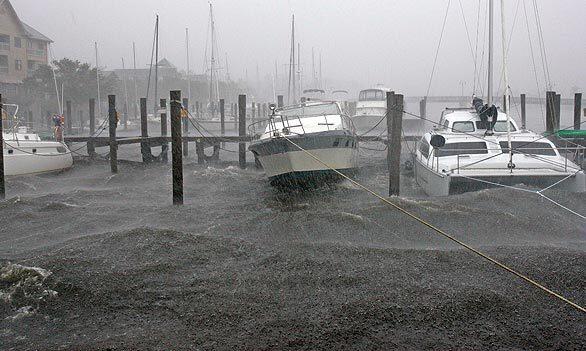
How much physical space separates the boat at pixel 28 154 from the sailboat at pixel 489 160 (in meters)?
12.7

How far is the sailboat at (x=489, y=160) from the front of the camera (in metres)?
13.1

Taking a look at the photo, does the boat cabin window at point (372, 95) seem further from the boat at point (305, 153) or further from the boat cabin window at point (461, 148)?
the boat cabin window at point (461, 148)

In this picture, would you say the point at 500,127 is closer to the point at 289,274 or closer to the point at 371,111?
the point at 289,274

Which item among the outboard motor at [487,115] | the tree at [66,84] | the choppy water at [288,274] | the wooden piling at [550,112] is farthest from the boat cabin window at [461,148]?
the tree at [66,84]

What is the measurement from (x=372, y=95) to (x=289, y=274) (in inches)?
1526

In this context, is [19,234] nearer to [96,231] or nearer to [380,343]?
[96,231]

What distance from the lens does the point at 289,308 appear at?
703 centimetres

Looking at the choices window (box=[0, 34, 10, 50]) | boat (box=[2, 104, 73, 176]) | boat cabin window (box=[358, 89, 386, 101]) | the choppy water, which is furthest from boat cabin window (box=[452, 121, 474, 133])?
window (box=[0, 34, 10, 50])

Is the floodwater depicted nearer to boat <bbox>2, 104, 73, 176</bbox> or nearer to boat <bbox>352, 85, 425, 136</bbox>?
boat <bbox>2, 104, 73, 176</bbox>

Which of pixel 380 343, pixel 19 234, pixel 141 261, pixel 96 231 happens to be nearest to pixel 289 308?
pixel 380 343

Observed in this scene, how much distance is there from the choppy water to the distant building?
46.2 m

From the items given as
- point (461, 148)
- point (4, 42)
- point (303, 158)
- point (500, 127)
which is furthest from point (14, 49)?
point (461, 148)

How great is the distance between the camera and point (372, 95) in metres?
45.7

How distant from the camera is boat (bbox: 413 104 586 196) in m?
13.0
